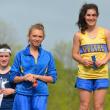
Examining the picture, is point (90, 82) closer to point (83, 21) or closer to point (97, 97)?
point (97, 97)

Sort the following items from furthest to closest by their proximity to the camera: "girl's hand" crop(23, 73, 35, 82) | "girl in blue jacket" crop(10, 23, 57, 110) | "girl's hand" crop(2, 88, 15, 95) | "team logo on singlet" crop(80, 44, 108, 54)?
"team logo on singlet" crop(80, 44, 108, 54), "girl's hand" crop(2, 88, 15, 95), "girl in blue jacket" crop(10, 23, 57, 110), "girl's hand" crop(23, 73, 35, 82)

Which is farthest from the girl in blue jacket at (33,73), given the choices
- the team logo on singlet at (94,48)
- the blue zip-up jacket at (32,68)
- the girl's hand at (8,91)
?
the team logo on singlet at (94,48)

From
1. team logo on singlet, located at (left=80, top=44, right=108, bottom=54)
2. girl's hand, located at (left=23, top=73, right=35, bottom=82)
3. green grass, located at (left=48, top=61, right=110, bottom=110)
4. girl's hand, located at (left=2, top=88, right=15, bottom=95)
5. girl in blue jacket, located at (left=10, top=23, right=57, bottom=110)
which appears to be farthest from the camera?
green grass, located at (left=48, top=61, right=110, bottom=110)

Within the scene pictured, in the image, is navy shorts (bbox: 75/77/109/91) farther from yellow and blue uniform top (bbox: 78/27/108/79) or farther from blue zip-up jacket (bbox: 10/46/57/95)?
blue zip-up jacket (bbox: 10/46/57/95)

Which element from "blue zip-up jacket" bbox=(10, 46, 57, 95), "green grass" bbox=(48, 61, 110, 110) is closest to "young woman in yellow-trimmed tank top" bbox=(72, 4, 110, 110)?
"blue zip-up jacket" bbox=(10, 46, 57, 95)

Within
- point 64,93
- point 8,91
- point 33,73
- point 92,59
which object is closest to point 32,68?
point 33,73

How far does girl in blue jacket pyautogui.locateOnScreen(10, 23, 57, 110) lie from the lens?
7266 millimetres

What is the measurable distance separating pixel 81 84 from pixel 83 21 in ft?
3.08

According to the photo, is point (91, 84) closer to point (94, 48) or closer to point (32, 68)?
point (94, 48)

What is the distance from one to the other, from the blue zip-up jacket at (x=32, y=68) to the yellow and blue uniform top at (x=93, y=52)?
0.57 metres

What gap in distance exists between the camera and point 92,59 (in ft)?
25.4

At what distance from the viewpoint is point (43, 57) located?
7348mm

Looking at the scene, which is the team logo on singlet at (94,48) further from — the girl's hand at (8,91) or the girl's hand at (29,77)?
the girl's hand at (8,91)

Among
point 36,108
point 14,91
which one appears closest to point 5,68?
point 14,91
